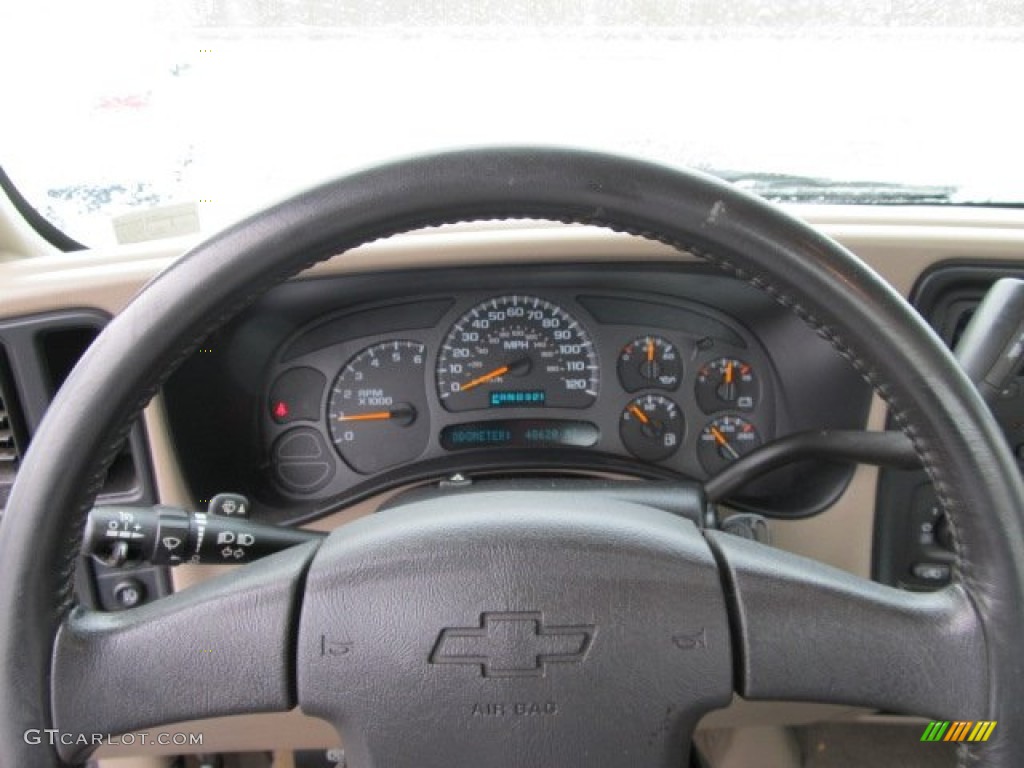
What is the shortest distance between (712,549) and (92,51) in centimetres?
150

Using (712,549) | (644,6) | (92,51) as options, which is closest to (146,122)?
(92,51)

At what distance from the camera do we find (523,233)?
1.64 metres

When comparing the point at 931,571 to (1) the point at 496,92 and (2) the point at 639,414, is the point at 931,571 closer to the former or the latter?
(2) the point at 639,414

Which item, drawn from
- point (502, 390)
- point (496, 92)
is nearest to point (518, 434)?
point (502, 390)

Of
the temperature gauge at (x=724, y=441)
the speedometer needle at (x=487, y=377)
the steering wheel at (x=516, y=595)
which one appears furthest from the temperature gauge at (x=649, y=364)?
the steering wheel at (x=516, y=595)

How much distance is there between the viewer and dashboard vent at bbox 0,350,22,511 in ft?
5.45

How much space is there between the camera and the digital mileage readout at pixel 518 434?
1852mm

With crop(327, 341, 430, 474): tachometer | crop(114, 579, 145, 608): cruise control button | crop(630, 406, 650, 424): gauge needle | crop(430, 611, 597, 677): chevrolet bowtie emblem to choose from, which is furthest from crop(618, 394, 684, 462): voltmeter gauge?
crop(430, 611, 597, 677): chevrolet bowtie emblem

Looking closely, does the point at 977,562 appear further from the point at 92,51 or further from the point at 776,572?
the point at 92,51

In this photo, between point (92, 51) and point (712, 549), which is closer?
point (712, 549)

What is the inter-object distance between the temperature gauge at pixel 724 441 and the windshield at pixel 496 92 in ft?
1.47

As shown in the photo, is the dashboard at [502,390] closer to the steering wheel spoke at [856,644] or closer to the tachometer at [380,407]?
the tachometer at [380,407]

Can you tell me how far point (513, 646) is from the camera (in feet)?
2.77

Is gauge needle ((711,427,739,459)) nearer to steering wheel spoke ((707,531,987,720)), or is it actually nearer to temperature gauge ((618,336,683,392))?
temperature gauge ((618,336,683,392))
